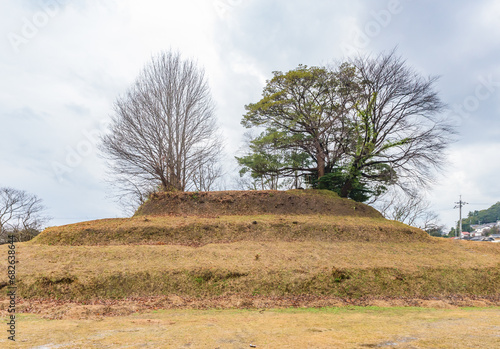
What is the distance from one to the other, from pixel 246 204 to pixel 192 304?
383 inches

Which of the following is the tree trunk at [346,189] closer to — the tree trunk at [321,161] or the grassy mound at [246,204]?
the tree trunk at [321,161]

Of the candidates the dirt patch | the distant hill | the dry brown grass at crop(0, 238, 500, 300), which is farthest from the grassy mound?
the distant hill

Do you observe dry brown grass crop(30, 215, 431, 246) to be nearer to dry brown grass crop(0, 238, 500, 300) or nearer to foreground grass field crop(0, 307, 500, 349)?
dry brown grass crop(0, 238, 500, 300)

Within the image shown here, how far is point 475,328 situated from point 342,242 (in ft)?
27.0

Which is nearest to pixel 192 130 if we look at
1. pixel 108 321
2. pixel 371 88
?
pixel 371 88

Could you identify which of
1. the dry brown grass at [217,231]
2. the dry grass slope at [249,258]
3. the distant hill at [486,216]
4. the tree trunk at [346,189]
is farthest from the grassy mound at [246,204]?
the distant hill at [486,216]

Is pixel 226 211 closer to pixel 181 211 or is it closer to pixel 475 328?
pixel 181 211

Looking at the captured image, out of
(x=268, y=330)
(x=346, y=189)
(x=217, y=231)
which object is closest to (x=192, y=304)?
(x=268, y=330)

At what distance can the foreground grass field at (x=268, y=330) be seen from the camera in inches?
228

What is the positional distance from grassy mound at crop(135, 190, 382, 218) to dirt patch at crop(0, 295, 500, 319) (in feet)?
27.2

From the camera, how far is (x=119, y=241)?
49.0 ft

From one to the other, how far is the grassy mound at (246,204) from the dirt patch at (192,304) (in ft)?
27.2

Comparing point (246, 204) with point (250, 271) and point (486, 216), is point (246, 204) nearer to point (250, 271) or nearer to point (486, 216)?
point (250, 271)

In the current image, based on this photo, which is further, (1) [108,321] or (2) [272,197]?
Result: (2) [272,197]
